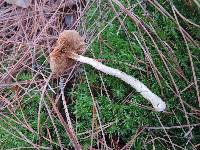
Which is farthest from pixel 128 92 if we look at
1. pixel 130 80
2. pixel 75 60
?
pixel 75 60

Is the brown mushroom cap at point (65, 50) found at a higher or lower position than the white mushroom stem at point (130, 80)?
higher

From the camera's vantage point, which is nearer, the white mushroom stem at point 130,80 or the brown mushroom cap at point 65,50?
the white mushroom stem at point 130,80

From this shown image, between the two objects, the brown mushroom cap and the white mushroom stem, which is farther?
the brown mushroom cap

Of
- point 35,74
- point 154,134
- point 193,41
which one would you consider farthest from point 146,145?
point 35,74

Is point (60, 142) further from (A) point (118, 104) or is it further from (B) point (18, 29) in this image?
(B) point (18, 29)

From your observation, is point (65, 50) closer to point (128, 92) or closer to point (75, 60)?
point (75, 60)

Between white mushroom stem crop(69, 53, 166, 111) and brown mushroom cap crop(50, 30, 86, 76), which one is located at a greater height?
brown mushroom cap crop(50, 30, 86, 76)
